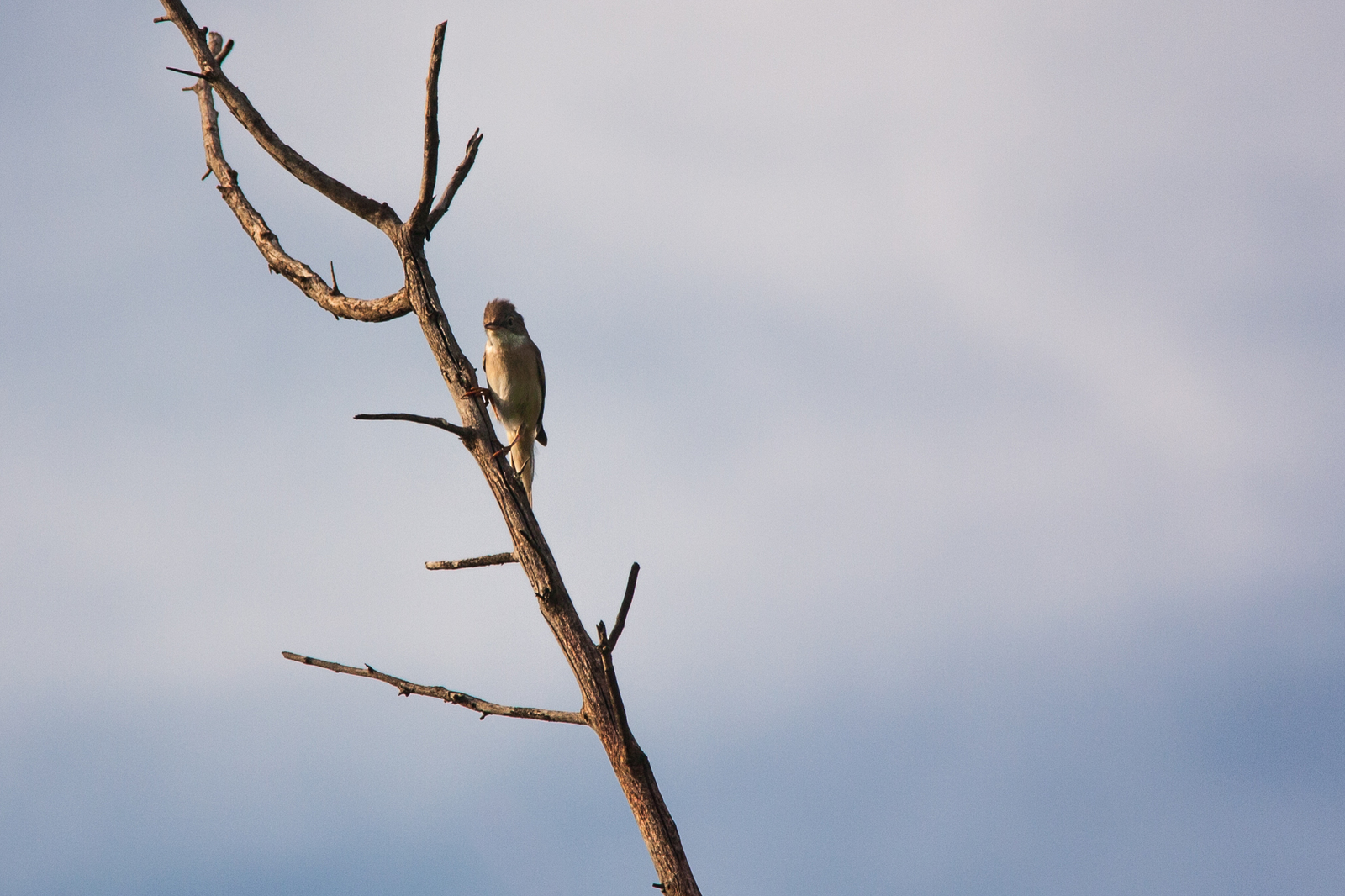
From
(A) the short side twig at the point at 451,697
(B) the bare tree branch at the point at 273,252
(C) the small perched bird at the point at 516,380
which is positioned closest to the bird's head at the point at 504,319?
(C) the small perched bird at the point at 516,380

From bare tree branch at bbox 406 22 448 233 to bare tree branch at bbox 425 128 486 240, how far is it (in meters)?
0.08

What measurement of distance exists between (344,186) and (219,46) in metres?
2.94

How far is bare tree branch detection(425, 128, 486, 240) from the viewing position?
19.0 feet

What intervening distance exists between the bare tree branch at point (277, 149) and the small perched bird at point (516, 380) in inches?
115

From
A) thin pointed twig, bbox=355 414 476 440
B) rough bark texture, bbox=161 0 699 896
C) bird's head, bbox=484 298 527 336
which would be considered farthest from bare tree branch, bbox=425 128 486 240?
bird's head, bbox=484 298 527 336

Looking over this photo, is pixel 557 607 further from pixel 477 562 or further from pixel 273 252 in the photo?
pixel 273 252

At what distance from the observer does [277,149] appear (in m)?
6.25

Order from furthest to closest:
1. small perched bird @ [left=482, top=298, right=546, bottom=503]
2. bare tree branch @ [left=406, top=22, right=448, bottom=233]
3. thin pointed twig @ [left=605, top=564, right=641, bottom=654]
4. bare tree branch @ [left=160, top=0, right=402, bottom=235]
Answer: small perched bird @ [left=482, top=298, right=546, bottom=503] → bare tree branch @ [left=160, top=0, right=402, bottom=235] → bare tree branch @ [left=406, top=22, right=448, bottom=233] → thin pointed twig @ [left=605, top=564, right=641, bottom=654]

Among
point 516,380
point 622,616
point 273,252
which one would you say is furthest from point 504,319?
→ point 622,616

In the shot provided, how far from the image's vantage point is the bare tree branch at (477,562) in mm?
5746

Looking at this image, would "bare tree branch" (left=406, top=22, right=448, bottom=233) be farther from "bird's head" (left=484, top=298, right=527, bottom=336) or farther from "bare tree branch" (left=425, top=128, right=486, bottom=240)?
"bird's head" (left=484, top=298, right=527, bottom=336)

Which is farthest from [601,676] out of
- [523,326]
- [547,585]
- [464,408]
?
A: [523,326]

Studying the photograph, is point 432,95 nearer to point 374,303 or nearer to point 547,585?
point 374,303

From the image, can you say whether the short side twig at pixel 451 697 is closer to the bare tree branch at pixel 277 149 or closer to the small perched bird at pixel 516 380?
the bare tree branch at pixel 277 149
